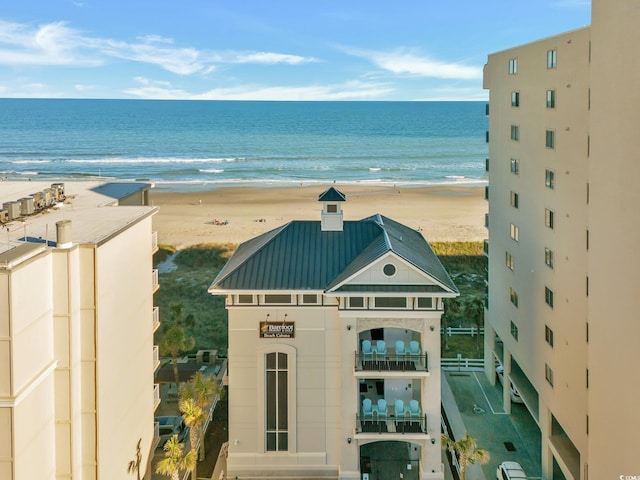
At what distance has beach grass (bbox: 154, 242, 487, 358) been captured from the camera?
1501 inches

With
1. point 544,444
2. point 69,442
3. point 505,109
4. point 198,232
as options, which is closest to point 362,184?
point 198,232

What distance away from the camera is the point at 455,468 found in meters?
24.1

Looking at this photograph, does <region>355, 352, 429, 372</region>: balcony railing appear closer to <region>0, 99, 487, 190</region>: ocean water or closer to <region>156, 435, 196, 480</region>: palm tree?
<region>156, 435, 196, 480</region>: palm tree

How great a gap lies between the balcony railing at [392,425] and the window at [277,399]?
2.99 meters

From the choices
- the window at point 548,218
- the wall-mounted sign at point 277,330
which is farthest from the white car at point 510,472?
the wall-mounted sign at point 277,330

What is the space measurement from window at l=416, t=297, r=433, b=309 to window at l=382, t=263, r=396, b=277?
1473 millimetres

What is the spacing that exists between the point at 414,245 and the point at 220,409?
1259 cm

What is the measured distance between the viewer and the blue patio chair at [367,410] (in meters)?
23.0

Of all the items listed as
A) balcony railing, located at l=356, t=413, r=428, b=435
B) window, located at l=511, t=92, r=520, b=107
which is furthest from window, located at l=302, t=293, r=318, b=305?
window, located at l=511, t=92, r=520, b=107

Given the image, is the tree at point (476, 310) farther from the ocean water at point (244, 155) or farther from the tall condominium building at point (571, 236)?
the ocean water at point (244, 155)

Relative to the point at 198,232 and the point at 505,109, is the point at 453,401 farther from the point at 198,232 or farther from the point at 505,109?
the point at 198,232

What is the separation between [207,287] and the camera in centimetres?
4669

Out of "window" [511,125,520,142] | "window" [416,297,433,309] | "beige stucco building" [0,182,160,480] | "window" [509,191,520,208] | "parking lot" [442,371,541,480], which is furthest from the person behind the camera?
"window" [509,191,520,208]

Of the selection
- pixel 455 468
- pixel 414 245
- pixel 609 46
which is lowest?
pixel 455 468
